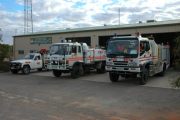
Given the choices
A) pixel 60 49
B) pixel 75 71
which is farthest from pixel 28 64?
pixel 75 71

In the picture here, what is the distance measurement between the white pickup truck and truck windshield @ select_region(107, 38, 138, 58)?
11659 mm

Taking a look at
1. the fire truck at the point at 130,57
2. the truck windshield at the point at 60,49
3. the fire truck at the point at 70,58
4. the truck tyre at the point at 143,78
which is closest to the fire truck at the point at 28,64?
the fire truck at the point at 70,58

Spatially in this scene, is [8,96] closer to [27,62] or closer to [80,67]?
[80,67]

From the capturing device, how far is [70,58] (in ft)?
76.5

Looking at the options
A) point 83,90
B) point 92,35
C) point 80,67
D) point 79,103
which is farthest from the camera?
point 92,35

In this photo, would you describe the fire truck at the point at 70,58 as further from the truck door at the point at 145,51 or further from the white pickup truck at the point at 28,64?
the truck door at the point at 145,51

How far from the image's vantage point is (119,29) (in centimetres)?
3394

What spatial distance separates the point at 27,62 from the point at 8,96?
14.9 m

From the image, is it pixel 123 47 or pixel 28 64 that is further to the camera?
pixel 28 64

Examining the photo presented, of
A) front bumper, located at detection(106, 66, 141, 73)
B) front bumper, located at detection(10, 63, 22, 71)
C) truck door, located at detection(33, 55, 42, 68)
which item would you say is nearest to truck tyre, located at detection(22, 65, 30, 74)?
front bumper, located at detection(10, 63, 22, 71)

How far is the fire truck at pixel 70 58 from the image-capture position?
75.8 feet

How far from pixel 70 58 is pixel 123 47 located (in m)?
5.25

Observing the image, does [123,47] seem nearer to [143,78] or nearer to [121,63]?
[121,63]

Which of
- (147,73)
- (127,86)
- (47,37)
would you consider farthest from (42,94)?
(47,37)
